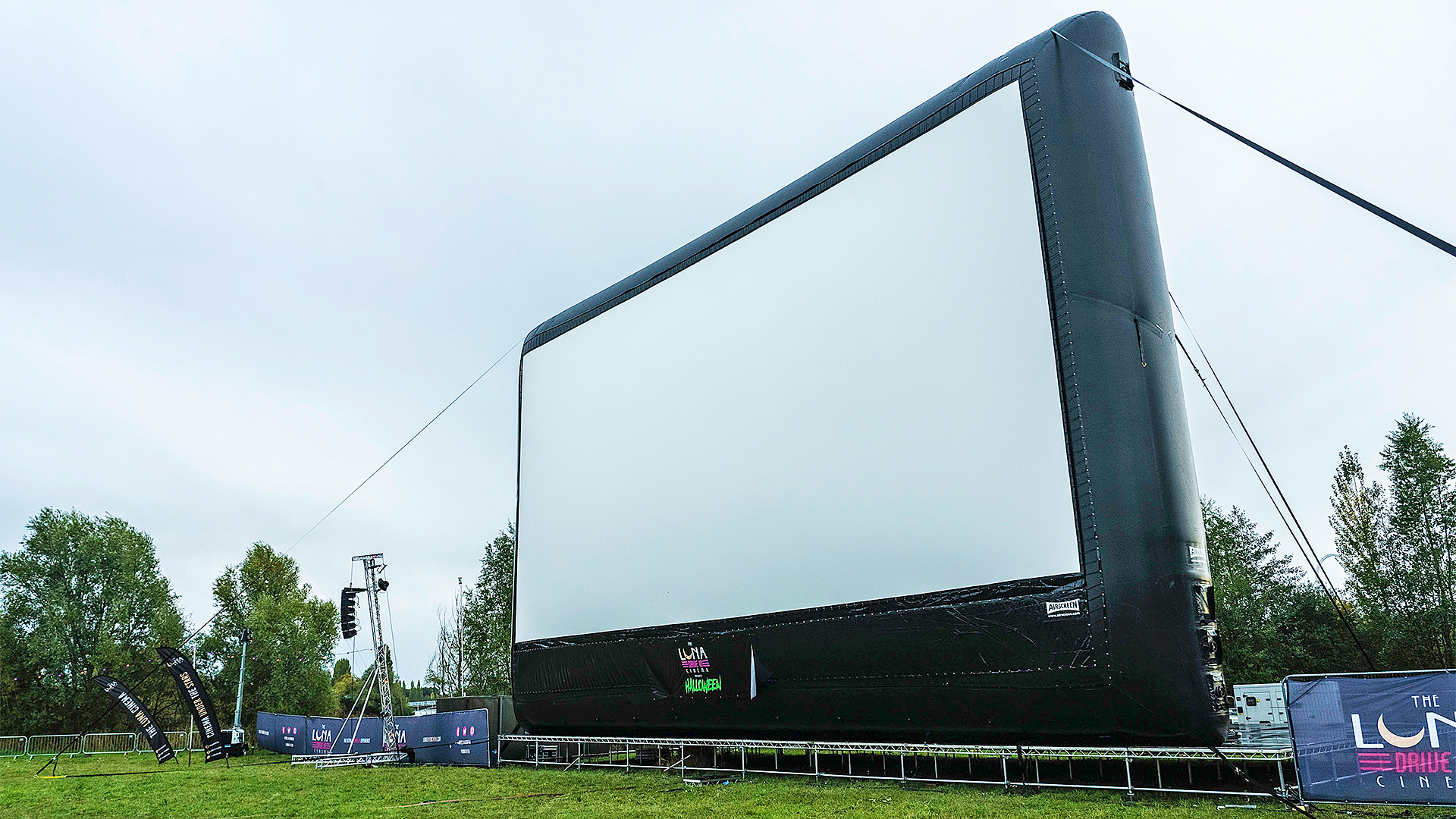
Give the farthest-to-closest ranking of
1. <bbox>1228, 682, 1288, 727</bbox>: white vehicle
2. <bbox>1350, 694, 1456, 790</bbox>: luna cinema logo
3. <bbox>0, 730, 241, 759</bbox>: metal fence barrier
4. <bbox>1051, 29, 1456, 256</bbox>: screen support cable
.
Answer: <bbox>0, 730, 241, 759</bbox>: metal fence barrier → <bbox>1228, 682, 1288, 727</bbox>: white vehicle → <bbox>1350, 694, 1456, 790</bbox>: luna cinema logo → <bbox>1051, 29, 1456, 256</bbox>: screen support cable

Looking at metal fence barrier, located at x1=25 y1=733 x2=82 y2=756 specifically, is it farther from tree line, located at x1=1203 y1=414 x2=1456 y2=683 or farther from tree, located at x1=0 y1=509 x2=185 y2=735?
tree line, located at x1=1203 y1=414 x2=1456 y2=683

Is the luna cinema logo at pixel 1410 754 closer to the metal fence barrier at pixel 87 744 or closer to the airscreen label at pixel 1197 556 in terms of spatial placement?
the airscreen label at pixel 1197 556

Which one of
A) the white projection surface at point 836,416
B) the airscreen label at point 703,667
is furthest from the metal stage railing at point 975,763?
the white projection surface at point 836,416

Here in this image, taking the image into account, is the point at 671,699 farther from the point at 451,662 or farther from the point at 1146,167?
the point at 451,662

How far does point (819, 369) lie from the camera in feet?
35.6

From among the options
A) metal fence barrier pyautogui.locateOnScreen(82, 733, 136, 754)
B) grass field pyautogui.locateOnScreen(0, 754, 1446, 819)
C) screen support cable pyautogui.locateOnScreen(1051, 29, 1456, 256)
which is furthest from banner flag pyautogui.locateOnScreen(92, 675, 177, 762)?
screen support cable pyautogui.locateOnScreen(1051, 29, 1456, 256)

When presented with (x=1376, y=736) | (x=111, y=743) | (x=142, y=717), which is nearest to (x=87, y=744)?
(x=111, y=743)

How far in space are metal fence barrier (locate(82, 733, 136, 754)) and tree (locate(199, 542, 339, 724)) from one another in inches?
331

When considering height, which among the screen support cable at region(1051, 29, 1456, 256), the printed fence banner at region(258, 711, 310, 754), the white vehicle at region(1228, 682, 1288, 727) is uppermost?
the screen support cable at region(1051, 29, 1456, 256)

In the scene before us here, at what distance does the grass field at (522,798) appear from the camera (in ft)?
28.9

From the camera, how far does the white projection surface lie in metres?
8.88

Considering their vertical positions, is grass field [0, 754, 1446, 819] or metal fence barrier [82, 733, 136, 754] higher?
grass field [0, 754, 1446, 819]

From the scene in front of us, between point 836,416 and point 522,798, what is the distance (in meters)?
6.51

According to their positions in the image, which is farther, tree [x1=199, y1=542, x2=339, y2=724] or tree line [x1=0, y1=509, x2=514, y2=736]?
tree [x1=199, y1=542, x2=339, y2=724]
